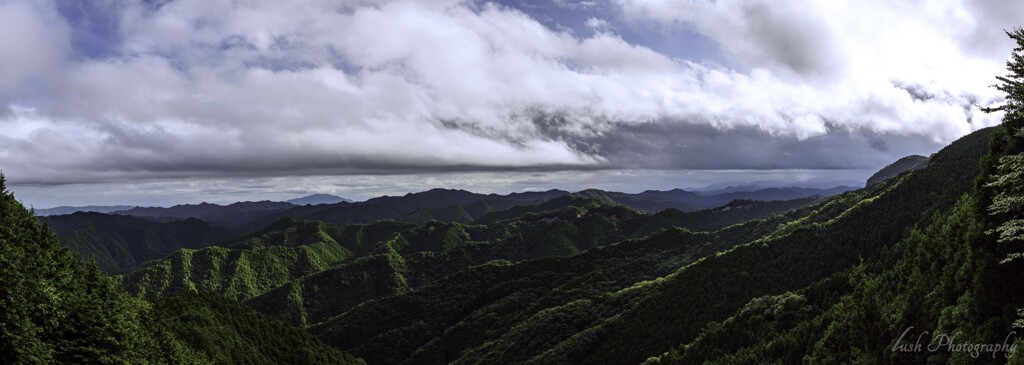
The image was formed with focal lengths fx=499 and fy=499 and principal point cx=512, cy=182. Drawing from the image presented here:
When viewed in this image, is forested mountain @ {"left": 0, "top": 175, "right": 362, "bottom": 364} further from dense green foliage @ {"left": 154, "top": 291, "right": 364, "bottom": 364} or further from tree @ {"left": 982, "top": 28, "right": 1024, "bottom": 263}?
tree @ {"left": 982, "top": 28, "right": 1024, "bottom": 263}

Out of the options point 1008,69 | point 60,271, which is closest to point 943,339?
point 1008,69

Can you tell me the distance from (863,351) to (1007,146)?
108ft

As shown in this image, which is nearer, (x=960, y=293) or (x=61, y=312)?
(x=960, y=293)

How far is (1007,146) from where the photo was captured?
164 feet

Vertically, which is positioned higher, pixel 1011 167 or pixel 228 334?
pixel 1011 167

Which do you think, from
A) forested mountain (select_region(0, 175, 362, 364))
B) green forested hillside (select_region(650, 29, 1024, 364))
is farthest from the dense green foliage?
green forested hillside (select_region(650, 29, 1024, 364))

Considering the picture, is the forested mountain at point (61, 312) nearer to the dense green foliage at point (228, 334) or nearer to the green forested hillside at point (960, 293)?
the dense green foliage at point (228, 334)

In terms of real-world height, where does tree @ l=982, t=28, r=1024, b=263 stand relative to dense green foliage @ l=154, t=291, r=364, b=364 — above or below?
above

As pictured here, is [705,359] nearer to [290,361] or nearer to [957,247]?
[957,247]

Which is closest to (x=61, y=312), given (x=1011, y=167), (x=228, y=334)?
(x=1011, y=167)

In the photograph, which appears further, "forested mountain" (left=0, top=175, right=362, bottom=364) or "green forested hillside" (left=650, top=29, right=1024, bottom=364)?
"forested mountain" (left=0, top=175, right=362, bottom=364)

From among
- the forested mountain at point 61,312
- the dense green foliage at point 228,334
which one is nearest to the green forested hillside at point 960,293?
the forested mountain at point 61,312

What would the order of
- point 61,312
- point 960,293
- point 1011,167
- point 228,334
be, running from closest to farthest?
point 1011,167 < point 960,293 < point 61,312 < point 228,334

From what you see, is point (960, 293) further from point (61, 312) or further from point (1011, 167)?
point (61, 312)
